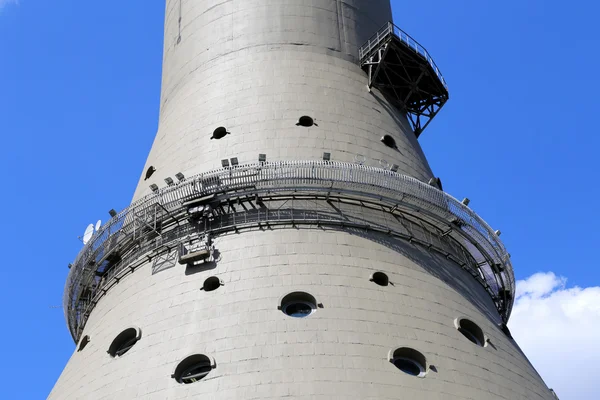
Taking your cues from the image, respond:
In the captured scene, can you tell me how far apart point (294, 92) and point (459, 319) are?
11.6m

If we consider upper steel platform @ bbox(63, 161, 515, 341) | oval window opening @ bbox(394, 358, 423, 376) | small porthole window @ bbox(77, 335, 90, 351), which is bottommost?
oval window opening @ bbox(394, 358, 423, 376)

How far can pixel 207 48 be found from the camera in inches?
1598

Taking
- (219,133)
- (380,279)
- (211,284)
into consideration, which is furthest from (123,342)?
Result: (219,133)

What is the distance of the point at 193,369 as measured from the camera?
27.5m

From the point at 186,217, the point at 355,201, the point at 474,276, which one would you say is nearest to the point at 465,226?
the point at 474,276

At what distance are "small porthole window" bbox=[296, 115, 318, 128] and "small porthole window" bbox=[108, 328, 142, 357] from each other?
10393 mm

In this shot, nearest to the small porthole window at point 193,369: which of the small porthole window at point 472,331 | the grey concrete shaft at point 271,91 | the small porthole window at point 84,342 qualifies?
the small porthole window at point 84,342

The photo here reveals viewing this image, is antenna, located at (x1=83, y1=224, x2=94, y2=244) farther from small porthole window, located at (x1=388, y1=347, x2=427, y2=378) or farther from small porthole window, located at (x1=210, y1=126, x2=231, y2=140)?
small porthole window, located at (x1=388, y1=347, x2=427, y2=378)

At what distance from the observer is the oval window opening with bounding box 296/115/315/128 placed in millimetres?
36156

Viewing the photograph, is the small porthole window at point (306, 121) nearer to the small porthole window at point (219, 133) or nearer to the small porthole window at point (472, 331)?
the small porthole window at point (219, 133)

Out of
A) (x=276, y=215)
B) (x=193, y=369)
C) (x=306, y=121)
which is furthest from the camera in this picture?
(x=306, y=121)

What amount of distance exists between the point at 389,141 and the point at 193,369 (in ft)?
45.0

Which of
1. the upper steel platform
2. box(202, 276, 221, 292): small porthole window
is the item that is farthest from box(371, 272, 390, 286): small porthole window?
box(202, 276, 221, 292): small porthole window

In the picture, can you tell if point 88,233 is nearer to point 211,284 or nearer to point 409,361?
point 211,284
